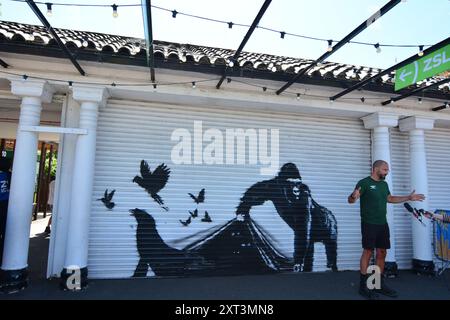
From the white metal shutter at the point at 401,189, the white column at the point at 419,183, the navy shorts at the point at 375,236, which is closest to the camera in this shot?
the navy shorts at the point at 375,236

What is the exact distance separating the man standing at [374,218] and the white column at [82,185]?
12.5 ft

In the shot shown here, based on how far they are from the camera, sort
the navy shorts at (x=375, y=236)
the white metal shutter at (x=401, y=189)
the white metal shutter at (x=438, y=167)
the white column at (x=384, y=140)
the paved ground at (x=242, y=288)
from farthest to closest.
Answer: the white metal shutter at (x=438, y=167)
the white metal shutter at (x=401, y=189)
the white column at (x=384, y=140)
the navy shorts at (x=375, y=236)
the paved ground at (x=242, y=288)

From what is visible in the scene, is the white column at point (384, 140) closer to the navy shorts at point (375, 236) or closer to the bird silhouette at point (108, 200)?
the navy shorts at point (375, 236)

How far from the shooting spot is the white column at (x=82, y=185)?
4.53 m

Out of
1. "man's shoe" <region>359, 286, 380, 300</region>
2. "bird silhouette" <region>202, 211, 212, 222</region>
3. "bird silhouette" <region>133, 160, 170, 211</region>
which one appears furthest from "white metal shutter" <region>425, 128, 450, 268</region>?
"bird silhouette" <region>133, 160, 170, 211</region>

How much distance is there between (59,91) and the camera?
16.4 ft

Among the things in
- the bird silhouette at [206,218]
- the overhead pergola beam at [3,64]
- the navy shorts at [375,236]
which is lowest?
the navy shorts at [375,236]

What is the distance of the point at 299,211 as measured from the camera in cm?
586

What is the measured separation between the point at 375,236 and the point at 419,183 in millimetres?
2041

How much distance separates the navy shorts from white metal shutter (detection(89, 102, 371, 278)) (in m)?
1.37

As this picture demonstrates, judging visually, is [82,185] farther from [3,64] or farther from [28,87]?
[3,64]

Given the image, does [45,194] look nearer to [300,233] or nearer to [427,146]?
[300,233]

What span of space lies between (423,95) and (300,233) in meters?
3.20

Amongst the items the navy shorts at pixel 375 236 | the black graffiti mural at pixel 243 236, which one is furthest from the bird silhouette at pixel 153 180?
the navy shorts at pixel 375 236
